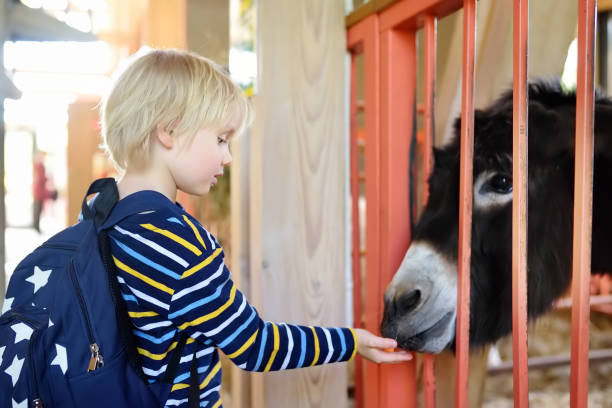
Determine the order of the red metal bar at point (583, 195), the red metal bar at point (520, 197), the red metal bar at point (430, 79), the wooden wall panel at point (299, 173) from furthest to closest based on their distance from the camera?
the wooden wall panel at point (299, 173) → the red metal bar at point (430, 79) → the red metal bar at point (520, 197) → the red metal bar at point (583, 195)

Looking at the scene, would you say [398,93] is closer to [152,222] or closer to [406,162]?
[406,162]

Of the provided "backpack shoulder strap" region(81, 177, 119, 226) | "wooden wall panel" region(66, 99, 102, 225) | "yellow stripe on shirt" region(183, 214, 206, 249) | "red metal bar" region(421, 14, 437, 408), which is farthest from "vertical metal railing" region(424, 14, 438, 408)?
"wooden wall panel" region(66, 99, 102, 225)

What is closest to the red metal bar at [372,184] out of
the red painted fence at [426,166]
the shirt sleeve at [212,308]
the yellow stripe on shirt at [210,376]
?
the red painted fence at [426,166]

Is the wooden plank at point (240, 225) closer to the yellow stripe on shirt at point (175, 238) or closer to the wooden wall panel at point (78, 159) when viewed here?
the yellow stripe on shirt at point (175, 238)

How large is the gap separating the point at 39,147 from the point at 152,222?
47.1 feet

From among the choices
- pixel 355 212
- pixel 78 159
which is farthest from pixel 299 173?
pixel 78 159

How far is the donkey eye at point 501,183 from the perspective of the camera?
917 mm

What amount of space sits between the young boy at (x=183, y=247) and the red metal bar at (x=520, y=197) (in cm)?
24

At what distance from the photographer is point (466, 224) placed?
34.2 inches

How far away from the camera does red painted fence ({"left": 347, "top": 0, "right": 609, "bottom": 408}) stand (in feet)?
2.18

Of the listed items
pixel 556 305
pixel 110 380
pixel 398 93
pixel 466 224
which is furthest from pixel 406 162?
pixel 110 380

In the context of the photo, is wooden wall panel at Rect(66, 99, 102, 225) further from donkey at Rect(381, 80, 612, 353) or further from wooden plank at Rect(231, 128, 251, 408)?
donkey at Rect(381, 80, 612, 353)

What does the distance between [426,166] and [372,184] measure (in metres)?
0.13

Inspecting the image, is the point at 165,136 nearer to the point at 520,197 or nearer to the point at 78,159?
the point at 520,197
